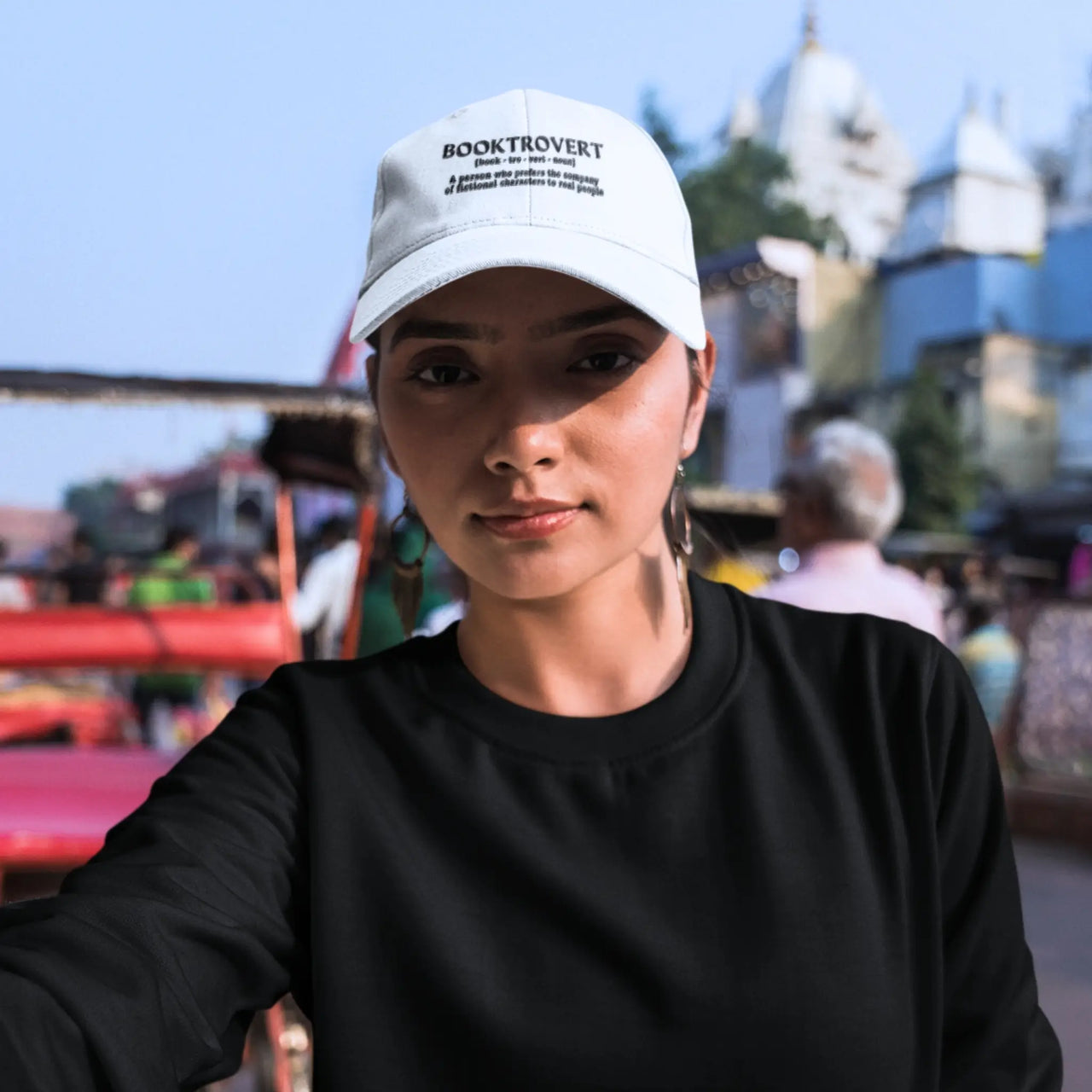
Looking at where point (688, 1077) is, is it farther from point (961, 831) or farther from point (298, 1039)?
point (298, 1039)

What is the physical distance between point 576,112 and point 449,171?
12cm

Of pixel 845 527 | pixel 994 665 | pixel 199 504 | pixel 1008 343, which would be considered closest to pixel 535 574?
pixel 845 527

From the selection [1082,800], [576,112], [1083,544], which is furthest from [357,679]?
[1083,544]

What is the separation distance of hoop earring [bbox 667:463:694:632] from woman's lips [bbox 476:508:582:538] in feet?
0.56

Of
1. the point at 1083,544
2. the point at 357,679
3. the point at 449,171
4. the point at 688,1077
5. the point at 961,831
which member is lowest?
the point at 1083,544

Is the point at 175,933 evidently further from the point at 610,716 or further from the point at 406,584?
the point at 406,584

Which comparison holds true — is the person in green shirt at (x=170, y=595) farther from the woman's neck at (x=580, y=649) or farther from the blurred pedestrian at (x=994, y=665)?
the blurred pedestrian at (x=994, y=665)

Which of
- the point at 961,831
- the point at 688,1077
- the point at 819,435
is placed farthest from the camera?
the point at 819,435

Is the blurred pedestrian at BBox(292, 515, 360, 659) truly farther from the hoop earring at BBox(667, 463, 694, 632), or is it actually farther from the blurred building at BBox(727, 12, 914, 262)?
the blurred building at BBox(727, 12, 914, 262)

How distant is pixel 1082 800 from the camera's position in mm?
6520

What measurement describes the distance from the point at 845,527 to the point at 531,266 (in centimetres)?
238

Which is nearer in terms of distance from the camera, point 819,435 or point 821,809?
point 821,809

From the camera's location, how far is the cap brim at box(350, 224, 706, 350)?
0.96 metres

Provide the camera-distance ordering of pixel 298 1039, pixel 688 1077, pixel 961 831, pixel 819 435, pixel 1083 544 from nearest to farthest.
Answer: pixel 688 1077 → pixel 961 831 → pixel 298 1039 → pixel 819 435 → pixel 1083 544
